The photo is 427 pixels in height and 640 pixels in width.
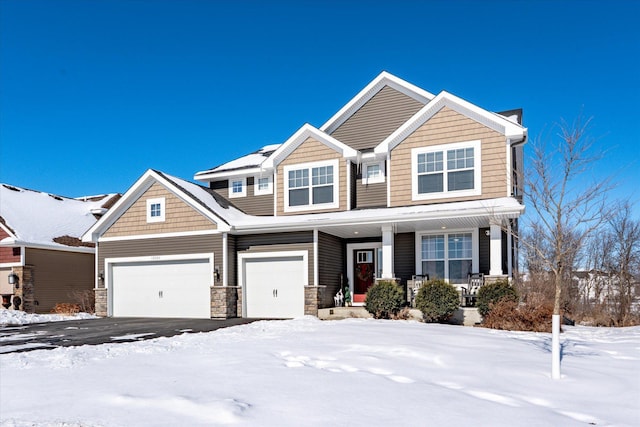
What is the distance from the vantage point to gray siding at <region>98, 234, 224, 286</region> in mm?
16953

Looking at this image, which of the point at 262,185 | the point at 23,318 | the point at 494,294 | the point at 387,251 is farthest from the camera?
the point at 262,185

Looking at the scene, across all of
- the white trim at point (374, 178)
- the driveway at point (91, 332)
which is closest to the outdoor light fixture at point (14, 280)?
the driveway at point (91, 332)

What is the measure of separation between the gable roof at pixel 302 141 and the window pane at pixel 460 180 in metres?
3.36

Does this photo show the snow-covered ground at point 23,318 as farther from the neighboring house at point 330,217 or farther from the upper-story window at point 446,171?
the upper-story window at point 446,171

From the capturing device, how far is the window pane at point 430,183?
1546 cm

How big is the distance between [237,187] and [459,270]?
31.2 feet

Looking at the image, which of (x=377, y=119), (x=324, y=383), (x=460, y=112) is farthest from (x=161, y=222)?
(x=324, y=383)

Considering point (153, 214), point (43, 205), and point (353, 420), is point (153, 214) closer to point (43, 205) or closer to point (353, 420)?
point (43, 205)

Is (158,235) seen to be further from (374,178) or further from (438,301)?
(438,301)

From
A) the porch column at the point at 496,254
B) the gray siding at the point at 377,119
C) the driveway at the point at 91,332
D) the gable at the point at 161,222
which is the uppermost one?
the gray siding at the point at 377,119

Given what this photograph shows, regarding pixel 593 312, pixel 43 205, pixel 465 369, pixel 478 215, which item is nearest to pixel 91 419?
pixel 465 369

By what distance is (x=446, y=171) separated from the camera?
15.4 m

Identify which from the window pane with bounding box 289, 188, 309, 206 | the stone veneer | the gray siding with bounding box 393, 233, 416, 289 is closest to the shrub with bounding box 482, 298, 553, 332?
the gray siding with bounding box 393, 233, 416, 289

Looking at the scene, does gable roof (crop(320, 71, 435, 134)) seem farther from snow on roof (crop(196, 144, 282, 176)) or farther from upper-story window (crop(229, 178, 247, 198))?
upper-story window (crop(229, 178, 247, 198))
